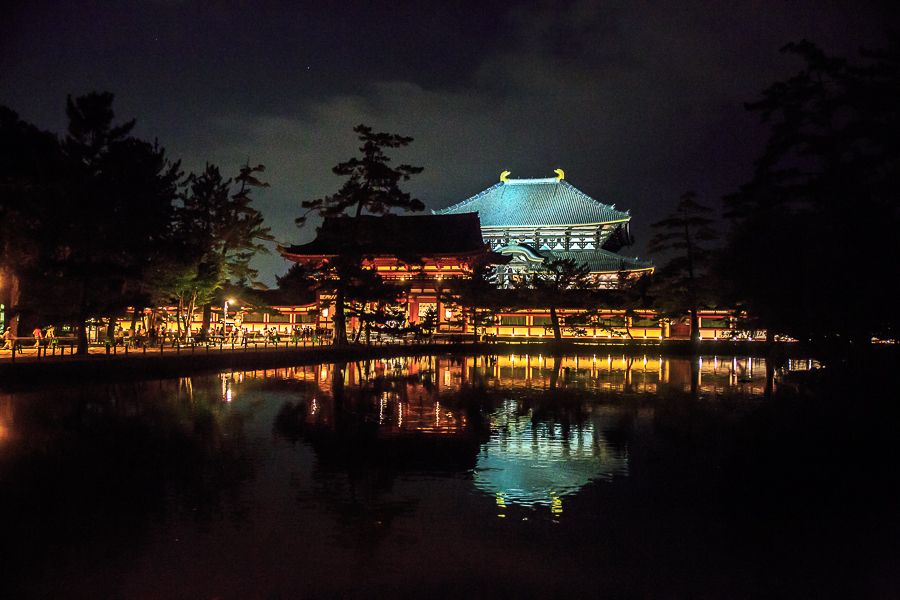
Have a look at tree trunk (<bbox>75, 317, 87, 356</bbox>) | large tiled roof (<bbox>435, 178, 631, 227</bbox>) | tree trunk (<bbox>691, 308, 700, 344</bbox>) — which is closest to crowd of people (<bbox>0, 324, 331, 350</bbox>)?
tree trunk (<bbox>75, 317, 87, 356</bbox>)

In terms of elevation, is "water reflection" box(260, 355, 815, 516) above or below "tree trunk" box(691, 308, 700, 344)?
below

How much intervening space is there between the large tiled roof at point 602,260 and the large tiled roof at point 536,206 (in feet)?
10.6

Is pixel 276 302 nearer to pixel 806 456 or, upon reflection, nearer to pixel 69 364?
pixel 69 364

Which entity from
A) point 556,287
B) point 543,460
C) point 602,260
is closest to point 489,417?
point 543,460

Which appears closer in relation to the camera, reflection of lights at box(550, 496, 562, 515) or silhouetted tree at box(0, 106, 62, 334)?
reflection of lights at box(550, 496, 562, 515)

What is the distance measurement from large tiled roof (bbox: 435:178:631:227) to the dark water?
1734 inches

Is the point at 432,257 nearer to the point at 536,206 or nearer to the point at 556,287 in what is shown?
the point at 556,287

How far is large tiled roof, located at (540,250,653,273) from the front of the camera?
52.6m

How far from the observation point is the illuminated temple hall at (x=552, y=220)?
5728 cm

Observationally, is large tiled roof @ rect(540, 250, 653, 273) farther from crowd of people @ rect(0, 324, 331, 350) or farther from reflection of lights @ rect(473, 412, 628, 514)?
reflection of lights @ rect(473, 412, 628, 514)

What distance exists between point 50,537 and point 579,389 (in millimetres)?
16739

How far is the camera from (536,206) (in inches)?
2462

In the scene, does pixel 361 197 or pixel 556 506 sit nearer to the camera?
pixel 556 506

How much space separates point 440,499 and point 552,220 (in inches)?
2100
